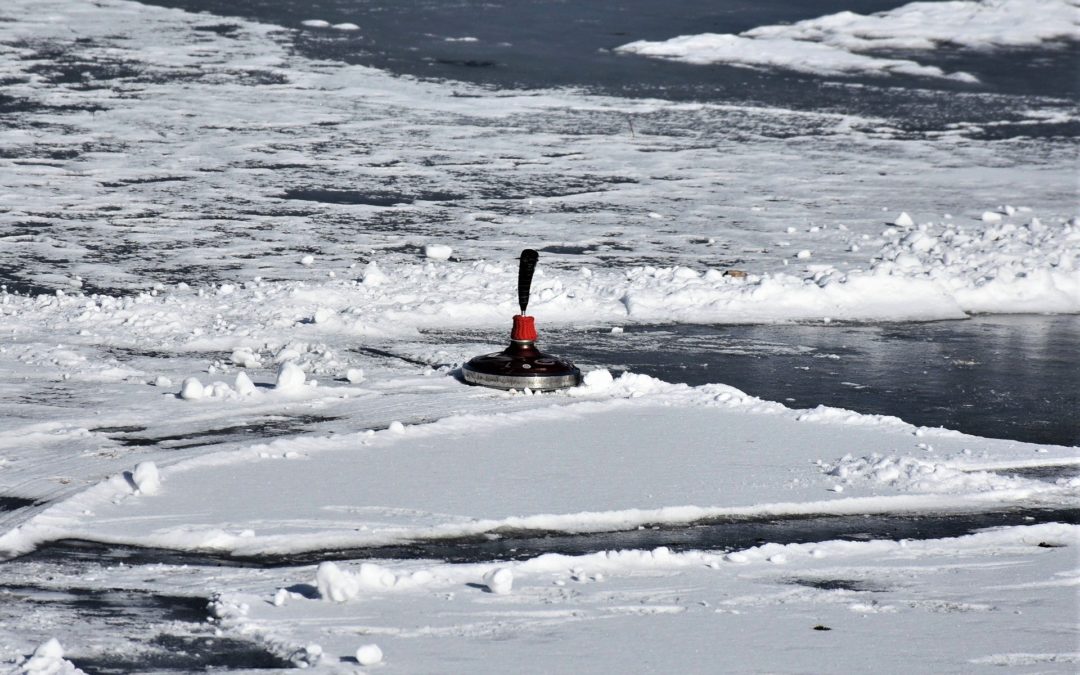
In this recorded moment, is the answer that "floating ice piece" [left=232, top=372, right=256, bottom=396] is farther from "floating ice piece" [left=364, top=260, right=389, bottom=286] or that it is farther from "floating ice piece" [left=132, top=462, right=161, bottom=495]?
"floating ice piece" [left=364, top=260, right=389, bottom=286]

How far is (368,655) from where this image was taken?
3771mm

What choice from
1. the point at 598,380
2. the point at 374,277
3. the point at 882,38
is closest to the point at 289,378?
the point at 598,380

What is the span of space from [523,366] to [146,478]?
1982mm

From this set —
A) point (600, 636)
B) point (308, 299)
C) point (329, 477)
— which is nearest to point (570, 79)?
point (308, 299)

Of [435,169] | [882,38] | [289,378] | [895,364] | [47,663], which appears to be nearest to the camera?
[47,663]

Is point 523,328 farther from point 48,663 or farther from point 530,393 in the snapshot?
point 48,663

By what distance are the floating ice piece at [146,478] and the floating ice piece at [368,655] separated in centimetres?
166

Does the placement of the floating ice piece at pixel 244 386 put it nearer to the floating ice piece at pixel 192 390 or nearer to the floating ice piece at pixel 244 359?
the floating ice piece at pixel 192 390

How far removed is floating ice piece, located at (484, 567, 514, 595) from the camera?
4.34 meters

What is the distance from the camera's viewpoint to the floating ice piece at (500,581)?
171 inches

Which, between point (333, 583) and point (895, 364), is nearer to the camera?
point (333, 583)

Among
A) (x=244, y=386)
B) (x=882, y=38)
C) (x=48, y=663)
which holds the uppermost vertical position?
(x=882, y=38)

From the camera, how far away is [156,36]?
20.3 metres

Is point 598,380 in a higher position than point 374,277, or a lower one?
lower
